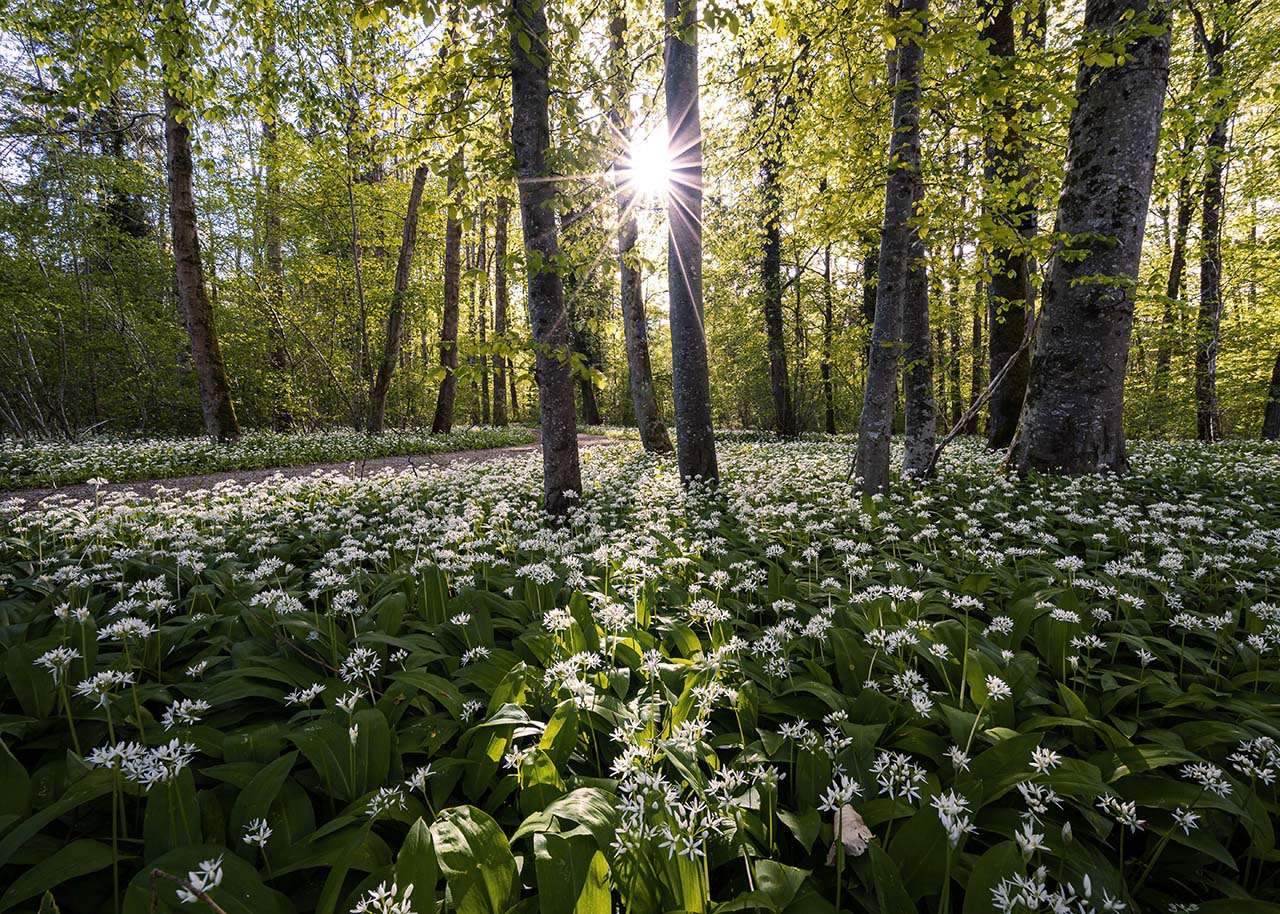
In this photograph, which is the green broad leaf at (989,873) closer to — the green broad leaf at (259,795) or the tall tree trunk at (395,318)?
the green broad leaf at (259,795)

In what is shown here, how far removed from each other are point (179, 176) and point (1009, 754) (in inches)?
696

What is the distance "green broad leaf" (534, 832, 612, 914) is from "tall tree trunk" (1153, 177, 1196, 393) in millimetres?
17814

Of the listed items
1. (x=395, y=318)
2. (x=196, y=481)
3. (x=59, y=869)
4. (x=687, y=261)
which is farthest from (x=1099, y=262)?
(x=395, y=318)

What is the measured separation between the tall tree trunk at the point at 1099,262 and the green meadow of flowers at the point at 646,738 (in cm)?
238

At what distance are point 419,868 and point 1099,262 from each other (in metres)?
8.55

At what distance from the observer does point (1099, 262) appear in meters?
6.12

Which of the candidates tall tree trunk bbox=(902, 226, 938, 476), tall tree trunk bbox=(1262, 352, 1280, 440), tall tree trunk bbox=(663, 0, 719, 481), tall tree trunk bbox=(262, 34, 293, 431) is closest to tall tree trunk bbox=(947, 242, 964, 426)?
tall tree trunk bbox=(1262, 352, 1280, 440)

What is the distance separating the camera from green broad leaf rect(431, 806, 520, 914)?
1354 millimetres

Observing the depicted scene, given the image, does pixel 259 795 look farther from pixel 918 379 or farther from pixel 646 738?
pixel 918 379

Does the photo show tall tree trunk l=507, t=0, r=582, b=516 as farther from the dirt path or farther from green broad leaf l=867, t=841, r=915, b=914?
green broad leaf l=867, t=841, r=915, b=914

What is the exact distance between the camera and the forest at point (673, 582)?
151cm

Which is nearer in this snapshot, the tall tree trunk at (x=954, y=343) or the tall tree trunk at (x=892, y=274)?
the tall tree trunk at (x=892, y=274)

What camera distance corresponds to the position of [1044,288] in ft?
22.2

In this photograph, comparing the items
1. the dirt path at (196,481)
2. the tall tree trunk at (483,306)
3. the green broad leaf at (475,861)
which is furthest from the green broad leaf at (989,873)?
the dirt path at (196,481)
